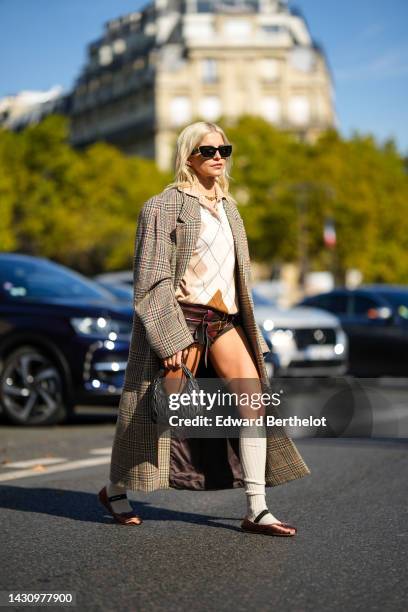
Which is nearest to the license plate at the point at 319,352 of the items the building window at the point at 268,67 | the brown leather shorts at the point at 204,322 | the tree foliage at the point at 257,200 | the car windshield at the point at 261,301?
the car windshield at the point at 261,301

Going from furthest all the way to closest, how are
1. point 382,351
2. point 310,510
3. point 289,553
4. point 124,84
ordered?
Answer: point 124,84 → point 382,351 → point 310,510 → point 289,553

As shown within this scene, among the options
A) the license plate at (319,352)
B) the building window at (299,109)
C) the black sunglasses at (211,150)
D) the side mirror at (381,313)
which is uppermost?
the building window at (299,109)

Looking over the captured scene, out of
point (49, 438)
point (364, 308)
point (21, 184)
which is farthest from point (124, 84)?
point (49, 438)

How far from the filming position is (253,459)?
6.07 metres

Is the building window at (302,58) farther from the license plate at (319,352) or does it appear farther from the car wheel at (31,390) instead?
the car wheel at (31,390)

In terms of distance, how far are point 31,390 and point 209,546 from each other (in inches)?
270

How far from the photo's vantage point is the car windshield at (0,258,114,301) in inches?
526

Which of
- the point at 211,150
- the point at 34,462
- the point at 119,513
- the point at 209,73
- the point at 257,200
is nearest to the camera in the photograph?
the point at 211,150

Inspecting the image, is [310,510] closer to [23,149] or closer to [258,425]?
[258,425]

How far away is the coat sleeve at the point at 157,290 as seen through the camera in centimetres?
586

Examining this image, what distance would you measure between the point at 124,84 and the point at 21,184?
6942 centimetres

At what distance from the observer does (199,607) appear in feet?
15.7

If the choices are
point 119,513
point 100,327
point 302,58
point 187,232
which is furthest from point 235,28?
point 187,232

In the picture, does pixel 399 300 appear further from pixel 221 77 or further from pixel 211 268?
pixel 221 77
